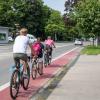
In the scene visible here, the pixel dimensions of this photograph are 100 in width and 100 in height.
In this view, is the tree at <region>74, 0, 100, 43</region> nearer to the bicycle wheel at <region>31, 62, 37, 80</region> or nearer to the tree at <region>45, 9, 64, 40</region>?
the bicycle wheel at <region>31, 62, 37, 80</region>

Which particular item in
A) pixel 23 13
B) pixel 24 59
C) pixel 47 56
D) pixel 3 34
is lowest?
pixel 3 34

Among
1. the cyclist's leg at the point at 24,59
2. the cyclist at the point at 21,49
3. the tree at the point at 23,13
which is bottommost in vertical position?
the cyclist's leg at the point at 24,59

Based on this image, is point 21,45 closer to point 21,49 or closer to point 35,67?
point 21,49

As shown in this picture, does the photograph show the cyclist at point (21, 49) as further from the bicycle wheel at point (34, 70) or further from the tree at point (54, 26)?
the tree at point (54, 26)

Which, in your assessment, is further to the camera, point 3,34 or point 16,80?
point 3,34

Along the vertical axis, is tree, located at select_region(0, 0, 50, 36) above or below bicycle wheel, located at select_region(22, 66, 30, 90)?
above

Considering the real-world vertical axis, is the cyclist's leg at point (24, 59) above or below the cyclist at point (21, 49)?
below

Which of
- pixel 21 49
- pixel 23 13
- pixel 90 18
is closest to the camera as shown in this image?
pixel 21 49

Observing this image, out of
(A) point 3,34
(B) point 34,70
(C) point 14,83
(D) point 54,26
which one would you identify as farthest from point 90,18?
(D) point 54,26

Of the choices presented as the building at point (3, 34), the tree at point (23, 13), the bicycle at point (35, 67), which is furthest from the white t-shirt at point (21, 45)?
the tree at point (23, 13)

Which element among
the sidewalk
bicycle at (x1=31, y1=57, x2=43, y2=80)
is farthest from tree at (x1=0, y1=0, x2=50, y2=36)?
the sidewalk

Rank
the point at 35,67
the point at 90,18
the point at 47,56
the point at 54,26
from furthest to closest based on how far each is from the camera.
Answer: the point at 54,26
the point at 90,18
the point at 47,56
the point at 35,67

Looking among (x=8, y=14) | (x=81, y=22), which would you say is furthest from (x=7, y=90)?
(x=8, y=14)

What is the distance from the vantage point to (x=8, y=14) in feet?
348
